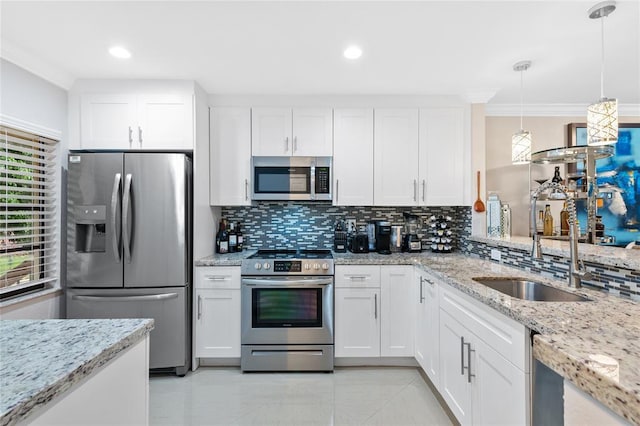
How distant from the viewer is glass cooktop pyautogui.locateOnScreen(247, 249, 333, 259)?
281cm

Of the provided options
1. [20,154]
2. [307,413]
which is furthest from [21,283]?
[307,413]

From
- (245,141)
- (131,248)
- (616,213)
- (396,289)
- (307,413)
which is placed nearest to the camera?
(307,413)

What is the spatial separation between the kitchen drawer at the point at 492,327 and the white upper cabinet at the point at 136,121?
236 cm

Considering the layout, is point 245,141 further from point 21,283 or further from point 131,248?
point 21,283

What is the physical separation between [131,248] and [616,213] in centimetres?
460

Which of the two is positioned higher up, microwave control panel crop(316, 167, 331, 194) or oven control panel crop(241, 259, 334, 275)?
microwave control panel crop(316, 167, 331, 194)

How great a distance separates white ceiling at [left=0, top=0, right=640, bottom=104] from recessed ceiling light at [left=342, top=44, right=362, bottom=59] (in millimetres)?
51

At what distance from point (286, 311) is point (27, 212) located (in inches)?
80.5

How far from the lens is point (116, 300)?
2488mm

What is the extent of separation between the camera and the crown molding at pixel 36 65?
2077 millimetres

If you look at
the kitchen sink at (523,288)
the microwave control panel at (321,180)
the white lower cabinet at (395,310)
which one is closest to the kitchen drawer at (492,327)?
the kitchen sink at (523,288)

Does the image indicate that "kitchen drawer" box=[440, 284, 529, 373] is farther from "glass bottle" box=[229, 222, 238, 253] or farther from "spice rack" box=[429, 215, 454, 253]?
"glass bottle" box=[229, 222, 238, 253]

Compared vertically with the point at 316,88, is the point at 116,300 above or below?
below

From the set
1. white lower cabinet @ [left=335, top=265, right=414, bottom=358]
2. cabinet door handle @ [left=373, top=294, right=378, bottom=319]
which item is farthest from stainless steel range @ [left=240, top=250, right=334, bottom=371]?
cabinet door handle @ [left=373, top=294, right=378, bottom=319]
